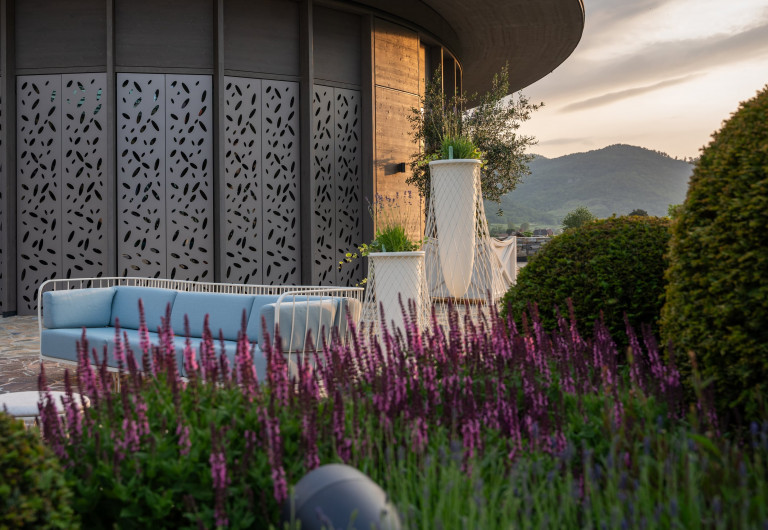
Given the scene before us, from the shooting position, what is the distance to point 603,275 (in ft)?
11.5

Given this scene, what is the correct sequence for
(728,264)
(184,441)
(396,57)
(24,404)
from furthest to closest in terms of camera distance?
1. (396,57)
2. (24,404)
3. (728,264)
4. (184,441)

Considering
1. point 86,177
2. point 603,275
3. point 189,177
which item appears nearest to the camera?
point 603,275

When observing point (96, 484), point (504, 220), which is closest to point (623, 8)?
point (96, 484)

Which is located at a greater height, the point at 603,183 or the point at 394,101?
the point at 603,183

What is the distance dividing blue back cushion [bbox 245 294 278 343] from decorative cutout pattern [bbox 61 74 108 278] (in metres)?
5.40

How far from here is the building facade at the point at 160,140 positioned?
29.5ft

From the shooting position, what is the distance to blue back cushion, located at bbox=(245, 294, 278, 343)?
4.39m

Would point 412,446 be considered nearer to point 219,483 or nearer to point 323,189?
point 219,483

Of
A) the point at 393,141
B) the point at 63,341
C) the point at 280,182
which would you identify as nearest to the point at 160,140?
the point at 280,182

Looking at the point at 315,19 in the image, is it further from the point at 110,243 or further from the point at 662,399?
the point at 662,399

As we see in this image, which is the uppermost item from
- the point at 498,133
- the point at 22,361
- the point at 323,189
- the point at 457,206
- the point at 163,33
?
the point at 163,33

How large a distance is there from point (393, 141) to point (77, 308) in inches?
260

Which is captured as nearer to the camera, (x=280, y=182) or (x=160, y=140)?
(x=160, y=140)

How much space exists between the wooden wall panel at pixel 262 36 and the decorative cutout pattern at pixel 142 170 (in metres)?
1.22
